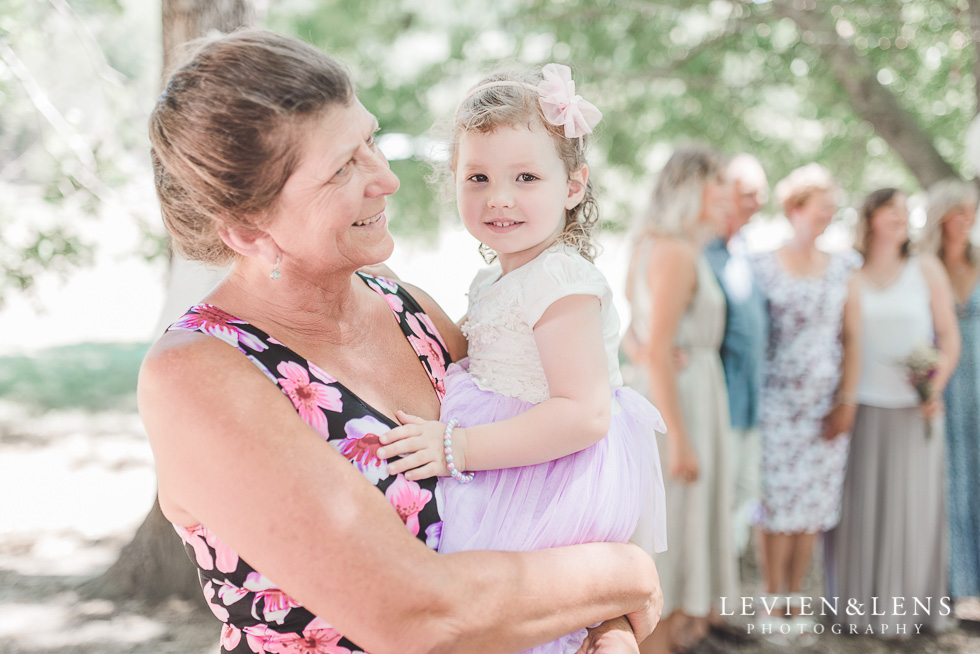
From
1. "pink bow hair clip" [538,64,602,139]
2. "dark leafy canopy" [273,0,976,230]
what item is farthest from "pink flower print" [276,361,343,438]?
"dark leafy canopy" [273,0,976,230]

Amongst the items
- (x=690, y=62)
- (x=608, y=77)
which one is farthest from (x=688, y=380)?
(x=690, y=62)

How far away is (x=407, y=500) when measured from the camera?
140 cm

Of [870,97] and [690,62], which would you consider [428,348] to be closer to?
[870,97]

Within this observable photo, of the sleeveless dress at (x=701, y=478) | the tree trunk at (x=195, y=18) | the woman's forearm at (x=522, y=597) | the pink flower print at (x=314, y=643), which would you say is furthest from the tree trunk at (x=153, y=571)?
the woman's forearm at (x=522, y=597)

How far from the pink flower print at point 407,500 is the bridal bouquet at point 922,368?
12.0 feet

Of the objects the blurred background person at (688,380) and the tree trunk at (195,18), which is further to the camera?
the blurred background person at (688,380)

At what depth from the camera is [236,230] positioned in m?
1.46

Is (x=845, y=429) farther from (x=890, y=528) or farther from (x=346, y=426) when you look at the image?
(x=346, y=426)

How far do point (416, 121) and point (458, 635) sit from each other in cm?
570

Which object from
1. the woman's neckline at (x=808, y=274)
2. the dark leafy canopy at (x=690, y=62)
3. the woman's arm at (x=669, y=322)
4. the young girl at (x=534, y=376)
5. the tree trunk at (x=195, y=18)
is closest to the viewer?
the young girl at (x=534, y=376)

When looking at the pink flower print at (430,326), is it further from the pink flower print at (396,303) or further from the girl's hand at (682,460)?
the girl's hand at (682,460)

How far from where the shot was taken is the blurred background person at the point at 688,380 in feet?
12.8

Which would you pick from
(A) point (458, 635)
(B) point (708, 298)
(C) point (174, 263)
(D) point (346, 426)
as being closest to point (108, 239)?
(C) point (174, 263)

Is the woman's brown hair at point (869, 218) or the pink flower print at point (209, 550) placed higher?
the woman's brown hair at point (869, 218)
